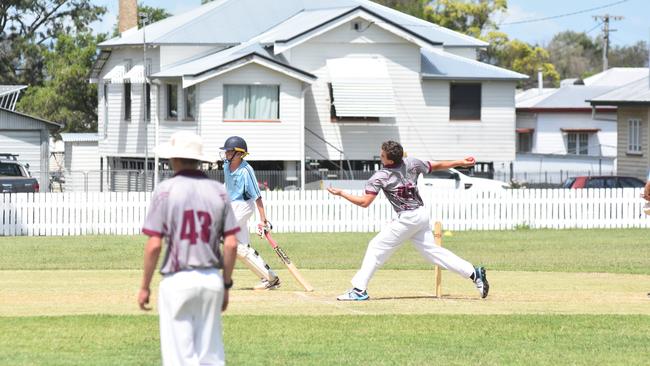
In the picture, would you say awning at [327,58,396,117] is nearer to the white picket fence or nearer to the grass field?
the white picket fence

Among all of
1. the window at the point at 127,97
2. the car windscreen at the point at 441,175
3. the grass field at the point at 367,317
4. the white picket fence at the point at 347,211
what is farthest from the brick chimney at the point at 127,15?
the grass field at the point at 367,317

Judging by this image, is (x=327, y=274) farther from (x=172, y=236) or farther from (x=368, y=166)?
(x=368, y=166)

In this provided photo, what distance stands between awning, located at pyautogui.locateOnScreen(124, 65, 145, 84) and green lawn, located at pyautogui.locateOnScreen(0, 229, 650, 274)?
20.0m

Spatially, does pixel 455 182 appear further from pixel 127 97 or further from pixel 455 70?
pixel 127 97

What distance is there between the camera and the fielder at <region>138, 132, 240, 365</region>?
8.34 metres

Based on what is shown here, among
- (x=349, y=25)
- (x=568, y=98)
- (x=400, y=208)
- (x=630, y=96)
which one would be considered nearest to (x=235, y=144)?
(x=400, y=208)

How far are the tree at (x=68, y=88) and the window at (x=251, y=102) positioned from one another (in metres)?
22.6

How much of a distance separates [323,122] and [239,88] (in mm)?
3590

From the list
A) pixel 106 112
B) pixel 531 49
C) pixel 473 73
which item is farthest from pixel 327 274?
pixel 531 49

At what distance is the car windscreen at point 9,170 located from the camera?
120ft

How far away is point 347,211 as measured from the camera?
32.0m

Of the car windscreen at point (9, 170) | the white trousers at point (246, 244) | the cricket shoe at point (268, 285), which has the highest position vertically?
the car windscreen at point (9, 170)

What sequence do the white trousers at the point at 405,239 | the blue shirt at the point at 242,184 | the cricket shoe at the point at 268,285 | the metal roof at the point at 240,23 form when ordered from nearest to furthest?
the white trousers at the point at 405,239
the blue shirt at the point at 242,184
the cricket shoe at the point at 268,285
the metal roof at the point at 240,23

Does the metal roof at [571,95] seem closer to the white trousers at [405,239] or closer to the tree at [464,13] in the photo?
the tree at [464,13]
